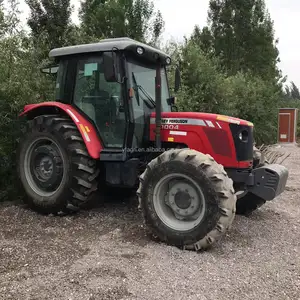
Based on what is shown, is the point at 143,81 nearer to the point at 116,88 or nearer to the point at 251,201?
the point at 116,88

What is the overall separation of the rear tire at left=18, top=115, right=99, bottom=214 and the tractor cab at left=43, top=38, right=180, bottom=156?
1.22 ft

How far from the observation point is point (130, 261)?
381cm

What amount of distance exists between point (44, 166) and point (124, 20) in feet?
41.9

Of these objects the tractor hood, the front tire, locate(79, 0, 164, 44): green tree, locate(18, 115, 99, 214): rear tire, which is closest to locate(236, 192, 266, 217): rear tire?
the front tire

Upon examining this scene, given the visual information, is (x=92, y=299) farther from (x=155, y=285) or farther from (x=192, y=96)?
(x=192, y=96)

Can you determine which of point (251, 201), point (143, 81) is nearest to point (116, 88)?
point (143, 81)

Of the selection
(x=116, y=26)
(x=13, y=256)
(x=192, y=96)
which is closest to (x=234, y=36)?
(x=116, y=26)

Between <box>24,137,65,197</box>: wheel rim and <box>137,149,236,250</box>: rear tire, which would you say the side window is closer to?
<box>24,137,65,197</box>: wheel rim

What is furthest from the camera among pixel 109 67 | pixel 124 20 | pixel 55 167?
pixel 124 20

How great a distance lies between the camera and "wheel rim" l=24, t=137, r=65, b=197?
5.33m

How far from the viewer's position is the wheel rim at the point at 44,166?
5.33m

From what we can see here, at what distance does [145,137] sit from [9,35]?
3.63 m

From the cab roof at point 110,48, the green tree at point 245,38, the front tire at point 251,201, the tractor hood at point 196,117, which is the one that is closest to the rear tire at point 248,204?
the front tire at point 251,201

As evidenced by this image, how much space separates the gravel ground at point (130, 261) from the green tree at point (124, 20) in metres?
12.3
